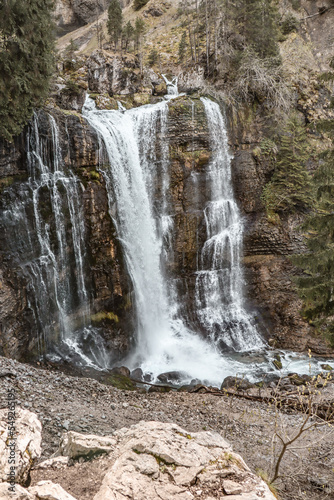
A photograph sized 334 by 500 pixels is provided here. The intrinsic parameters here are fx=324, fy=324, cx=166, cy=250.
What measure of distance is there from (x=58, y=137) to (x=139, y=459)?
13935 millimetres

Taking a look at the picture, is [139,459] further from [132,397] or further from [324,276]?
[324,276]

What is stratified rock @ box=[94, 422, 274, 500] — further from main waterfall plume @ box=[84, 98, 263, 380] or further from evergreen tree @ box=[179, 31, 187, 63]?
evergreen tree @ box=[179, 31, 187, 63]

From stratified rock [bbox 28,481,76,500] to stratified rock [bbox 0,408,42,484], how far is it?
1.34 ft

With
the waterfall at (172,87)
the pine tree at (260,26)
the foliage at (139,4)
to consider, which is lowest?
the waterfall at (172,87)

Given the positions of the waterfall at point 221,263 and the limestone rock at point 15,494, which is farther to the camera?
the waterfall at point 221,263

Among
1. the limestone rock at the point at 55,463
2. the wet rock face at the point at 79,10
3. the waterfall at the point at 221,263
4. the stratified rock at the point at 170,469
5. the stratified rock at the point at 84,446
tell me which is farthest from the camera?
the wet rock face at the point at 79,10

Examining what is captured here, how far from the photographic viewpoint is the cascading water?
12.6 metres

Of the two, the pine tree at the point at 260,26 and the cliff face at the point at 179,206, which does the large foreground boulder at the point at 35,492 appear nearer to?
the cliff face at the point at 179,206

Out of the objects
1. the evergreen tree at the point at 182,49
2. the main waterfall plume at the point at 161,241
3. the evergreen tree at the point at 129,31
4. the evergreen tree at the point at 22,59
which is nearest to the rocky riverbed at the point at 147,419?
the main waterfall plume at the point at 161,241

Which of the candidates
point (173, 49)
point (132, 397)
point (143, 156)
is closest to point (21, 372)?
point (132, 397)

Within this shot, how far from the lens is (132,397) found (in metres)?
9.25

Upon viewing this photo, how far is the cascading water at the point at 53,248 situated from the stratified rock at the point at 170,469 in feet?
30.5

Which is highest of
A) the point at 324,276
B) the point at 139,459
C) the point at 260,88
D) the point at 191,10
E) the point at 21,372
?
the point at 191,10

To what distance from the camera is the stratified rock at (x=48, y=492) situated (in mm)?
3031
